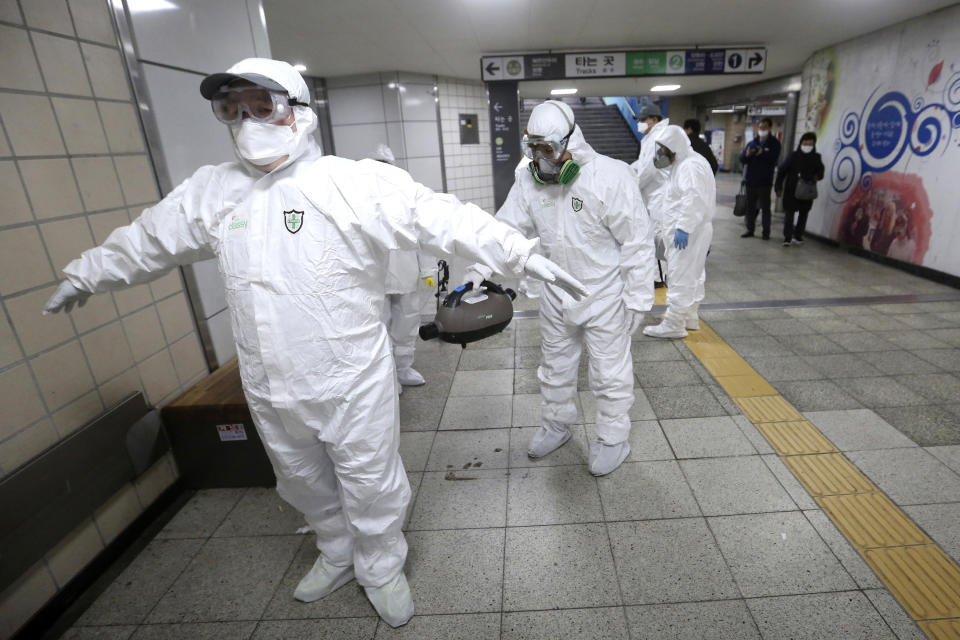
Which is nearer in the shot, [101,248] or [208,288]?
[101,248]

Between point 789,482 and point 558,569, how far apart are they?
123 cm

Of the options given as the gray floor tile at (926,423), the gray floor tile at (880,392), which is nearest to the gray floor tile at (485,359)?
the gray floor tile at (880,392)

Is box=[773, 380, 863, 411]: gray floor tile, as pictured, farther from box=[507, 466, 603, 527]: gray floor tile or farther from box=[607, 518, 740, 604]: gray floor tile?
box=[507, 466, 603, 527]: gray floor tile

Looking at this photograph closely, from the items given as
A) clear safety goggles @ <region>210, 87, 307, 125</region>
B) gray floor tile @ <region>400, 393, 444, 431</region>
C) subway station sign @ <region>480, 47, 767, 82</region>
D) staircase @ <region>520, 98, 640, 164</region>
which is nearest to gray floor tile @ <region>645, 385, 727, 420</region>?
gray floor tile @ <region>400, 393, 444, 431</region>

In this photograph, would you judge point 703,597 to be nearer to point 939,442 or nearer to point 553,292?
point 553,292

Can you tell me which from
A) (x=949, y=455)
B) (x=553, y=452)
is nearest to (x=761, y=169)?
(x=949, y=455)

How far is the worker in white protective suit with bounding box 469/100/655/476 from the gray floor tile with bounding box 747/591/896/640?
2.84 ft

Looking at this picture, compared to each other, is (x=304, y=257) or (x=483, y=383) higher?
(x=304, y=257)

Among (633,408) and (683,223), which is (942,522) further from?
(683,223)

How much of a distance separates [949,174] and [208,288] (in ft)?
22.6

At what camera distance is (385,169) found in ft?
4.92

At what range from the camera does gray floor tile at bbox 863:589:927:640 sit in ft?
5.15

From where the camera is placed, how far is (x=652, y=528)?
2.06 metres

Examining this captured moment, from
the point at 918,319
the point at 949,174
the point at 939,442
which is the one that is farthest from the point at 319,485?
the point at 949,174
